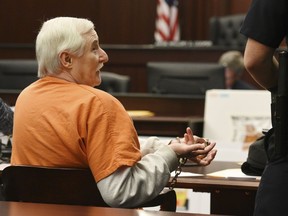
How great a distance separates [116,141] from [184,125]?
354 cm

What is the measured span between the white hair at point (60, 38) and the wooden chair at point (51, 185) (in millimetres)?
423

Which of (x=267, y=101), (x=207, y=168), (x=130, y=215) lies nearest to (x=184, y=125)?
(x=267, y=101)

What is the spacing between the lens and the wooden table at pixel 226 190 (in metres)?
2.88

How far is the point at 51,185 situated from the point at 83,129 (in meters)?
0.20

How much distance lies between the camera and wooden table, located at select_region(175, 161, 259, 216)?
2.88 m

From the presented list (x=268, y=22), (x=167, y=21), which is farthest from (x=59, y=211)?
(x=167, y=21)

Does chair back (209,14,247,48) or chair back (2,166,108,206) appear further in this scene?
chair back (209,14,247,48)

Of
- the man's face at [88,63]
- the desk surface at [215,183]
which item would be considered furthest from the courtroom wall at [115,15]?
the man's face at [88,63]

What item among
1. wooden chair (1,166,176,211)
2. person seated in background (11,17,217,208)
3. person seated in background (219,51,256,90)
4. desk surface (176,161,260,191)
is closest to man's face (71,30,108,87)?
person seated in background (11,17,217,208)

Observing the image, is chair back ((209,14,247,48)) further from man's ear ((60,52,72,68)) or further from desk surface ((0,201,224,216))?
desk surface ((0,201,224,216))

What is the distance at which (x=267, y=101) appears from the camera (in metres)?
5.90

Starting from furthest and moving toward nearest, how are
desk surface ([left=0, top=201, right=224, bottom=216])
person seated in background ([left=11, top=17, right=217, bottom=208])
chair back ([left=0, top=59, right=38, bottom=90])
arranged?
1. chair back ([left=0, top=59, right=38, bottom=90])
2. person seated in background ([left=11, top=17, right=217, bottom=208])
3. desk surface ([left=0, top=201, right=224, bottom=216])

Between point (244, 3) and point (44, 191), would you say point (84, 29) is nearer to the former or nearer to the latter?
point (44, 191)

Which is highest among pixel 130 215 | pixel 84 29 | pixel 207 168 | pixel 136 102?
pixel 84 29
